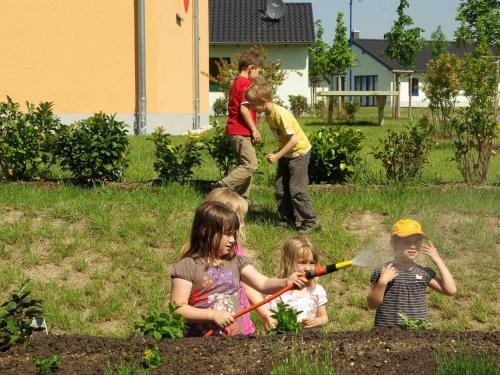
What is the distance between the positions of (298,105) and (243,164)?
2844 centimetres

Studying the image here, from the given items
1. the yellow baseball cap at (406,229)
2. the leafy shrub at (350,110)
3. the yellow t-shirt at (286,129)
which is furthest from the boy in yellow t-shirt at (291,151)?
the leafy shrub at (350,110)

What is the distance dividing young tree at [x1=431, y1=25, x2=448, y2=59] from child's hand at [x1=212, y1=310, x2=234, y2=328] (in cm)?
7002

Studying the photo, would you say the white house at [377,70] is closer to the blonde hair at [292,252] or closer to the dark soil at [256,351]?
the blonde hair at [292,252]

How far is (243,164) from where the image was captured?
330 inches

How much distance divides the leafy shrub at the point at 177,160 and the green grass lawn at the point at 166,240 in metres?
0.28

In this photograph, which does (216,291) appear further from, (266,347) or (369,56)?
(369,56)

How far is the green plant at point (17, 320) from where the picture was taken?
390cm

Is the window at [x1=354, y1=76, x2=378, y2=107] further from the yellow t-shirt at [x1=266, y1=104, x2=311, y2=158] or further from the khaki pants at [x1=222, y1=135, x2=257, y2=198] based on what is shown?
the yellow t-shirt at [x1=266, y1=104, x2=311, y2=158]

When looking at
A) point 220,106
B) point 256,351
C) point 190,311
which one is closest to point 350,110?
point 220,106

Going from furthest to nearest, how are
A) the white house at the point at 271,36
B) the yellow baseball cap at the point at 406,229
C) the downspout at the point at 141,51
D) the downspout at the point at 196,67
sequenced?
the white house at the point at 271,36
the downspout at the point at 196,67
the downspout at the point at 141,51
the yellow baseball cap at the point at 406,229

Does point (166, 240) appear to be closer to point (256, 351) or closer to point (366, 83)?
point (256, 351)

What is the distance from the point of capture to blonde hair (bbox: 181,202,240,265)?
167 inches

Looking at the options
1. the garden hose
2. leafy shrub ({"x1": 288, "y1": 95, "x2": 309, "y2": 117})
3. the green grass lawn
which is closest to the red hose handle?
the garden hose

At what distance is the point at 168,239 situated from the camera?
7.56 metres
